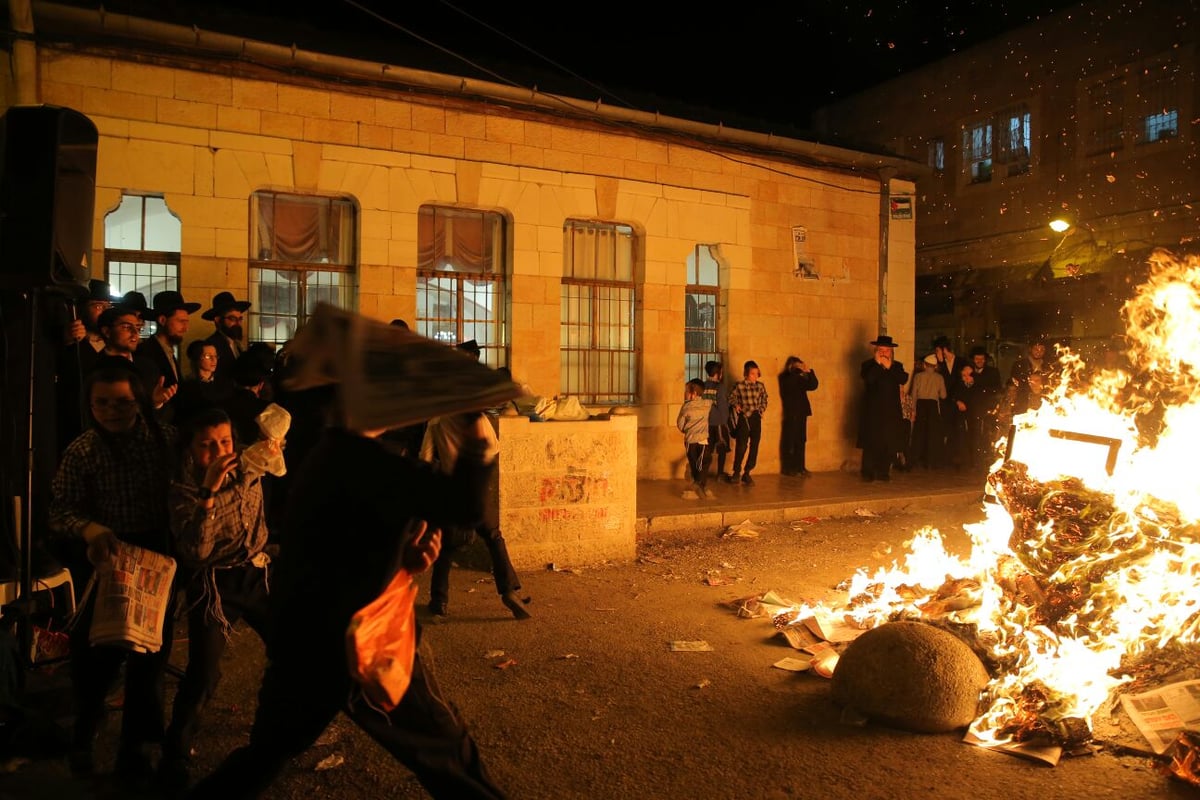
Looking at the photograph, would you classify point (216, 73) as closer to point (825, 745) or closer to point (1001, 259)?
point (825, 745)

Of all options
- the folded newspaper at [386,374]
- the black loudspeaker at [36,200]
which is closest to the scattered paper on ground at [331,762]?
the folded newspaper at [386,374]

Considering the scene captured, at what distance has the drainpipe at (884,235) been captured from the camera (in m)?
15.5

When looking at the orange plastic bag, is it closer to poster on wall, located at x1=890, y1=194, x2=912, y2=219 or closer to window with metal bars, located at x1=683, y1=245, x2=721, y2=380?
window with metal bars, located at x1=683, y1=245, x2=721, y2=380

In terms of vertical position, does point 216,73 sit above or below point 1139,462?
above

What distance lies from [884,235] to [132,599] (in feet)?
46.5

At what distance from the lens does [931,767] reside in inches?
169

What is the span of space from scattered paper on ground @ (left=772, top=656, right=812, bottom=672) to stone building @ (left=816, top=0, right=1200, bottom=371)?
14.4 m

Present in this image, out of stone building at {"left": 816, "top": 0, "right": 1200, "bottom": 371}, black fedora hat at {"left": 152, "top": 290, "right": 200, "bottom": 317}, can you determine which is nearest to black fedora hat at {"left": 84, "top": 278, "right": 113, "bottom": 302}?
black fedora hat at {"left": 152, "top": 290, "right": 200, "bottom": 317}

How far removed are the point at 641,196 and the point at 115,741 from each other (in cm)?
1046

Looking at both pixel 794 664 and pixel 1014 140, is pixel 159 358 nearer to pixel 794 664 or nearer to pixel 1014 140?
pixel 794 664

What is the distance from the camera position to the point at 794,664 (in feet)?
18.9

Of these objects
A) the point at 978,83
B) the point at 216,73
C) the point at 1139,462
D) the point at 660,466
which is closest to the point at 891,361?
the point at 660,466

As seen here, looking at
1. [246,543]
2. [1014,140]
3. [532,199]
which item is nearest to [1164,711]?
[246,543]

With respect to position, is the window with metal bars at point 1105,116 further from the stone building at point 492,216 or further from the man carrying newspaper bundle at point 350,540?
the man carrying newspaper bundle at point 350,540
